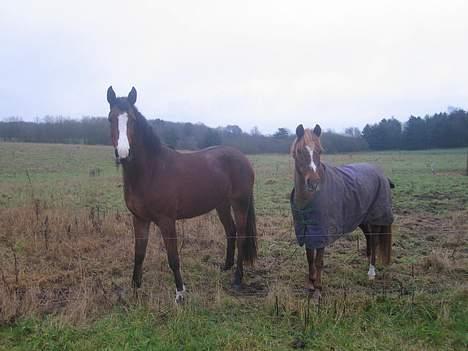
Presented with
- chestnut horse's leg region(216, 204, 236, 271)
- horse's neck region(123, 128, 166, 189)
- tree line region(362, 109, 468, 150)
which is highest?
tree line region(362, 109, 468, 150)

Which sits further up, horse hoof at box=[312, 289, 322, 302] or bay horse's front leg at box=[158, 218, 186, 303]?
bay horse's front leg at box=[158, 218, 186, 303]

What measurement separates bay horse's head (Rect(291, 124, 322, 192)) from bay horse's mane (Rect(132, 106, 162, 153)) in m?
1.64

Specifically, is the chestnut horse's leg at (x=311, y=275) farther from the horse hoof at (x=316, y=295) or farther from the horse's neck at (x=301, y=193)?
the horse's neck at (x=301, y=193)

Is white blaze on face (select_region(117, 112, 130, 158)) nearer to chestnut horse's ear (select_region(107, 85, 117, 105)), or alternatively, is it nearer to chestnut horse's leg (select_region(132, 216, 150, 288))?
chestnut horse's ear (select_region(107, 85, 117, 105))

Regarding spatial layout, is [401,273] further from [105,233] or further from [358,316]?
[105,233]

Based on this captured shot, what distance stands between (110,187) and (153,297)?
1186 centimetres

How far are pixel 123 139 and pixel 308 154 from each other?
1968 mm

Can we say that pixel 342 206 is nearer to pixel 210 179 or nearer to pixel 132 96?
pixel 210 179

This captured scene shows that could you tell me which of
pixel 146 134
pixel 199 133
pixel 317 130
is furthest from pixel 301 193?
pixel 199 133

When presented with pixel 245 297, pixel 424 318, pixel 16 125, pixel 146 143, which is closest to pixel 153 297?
pixel 245 297

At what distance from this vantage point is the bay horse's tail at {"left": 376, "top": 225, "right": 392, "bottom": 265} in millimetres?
5391


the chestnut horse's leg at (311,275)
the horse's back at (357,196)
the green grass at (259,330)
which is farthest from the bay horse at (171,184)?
the horse's back at (357,196)

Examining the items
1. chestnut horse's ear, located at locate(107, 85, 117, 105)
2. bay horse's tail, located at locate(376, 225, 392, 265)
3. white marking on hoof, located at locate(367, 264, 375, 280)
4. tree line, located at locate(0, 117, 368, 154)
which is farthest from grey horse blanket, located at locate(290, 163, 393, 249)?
tree line, located at locate(0, 117, 368, 154)

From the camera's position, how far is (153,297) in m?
4.02
